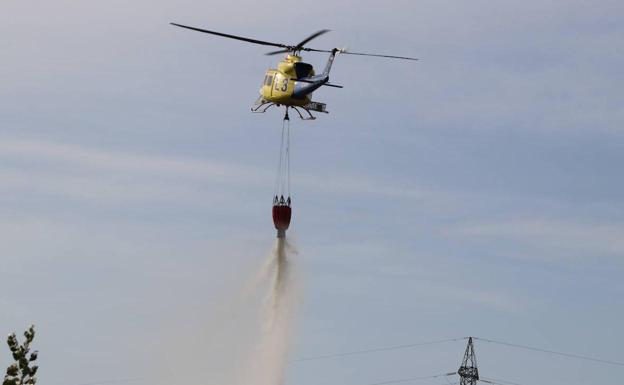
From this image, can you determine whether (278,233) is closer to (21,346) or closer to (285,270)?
(285,270)

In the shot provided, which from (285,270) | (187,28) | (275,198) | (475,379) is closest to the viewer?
(187,28)

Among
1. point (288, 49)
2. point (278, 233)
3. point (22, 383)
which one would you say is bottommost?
point (22, 383)

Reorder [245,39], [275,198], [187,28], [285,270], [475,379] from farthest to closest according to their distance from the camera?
[475,379] < [285,270] < [275,198] < [245,39] < [187,28]

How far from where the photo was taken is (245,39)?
401ft

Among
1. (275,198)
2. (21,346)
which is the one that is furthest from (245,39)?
(21,346)

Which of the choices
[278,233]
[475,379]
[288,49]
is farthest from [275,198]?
[475,379]

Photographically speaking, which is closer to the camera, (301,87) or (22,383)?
(22,383)

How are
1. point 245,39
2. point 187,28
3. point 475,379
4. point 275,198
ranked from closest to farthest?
point 187,28 → point 245,39 → point 275,198 → point 475,379

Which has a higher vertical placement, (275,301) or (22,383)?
(275,301)

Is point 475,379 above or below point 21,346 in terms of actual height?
above

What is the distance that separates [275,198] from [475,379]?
69.2 m

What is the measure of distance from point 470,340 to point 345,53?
82994 mm

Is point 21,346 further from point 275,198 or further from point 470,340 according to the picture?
point 470,340

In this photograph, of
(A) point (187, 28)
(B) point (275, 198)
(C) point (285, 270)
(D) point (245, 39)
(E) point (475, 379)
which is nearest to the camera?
(A) point (187, 28)
